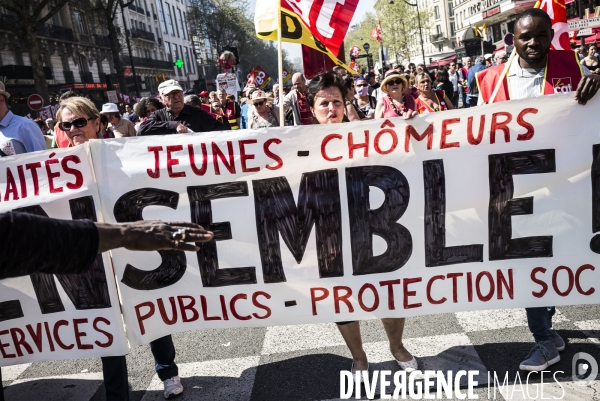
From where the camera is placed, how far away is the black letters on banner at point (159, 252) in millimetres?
3355

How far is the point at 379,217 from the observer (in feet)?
10.8

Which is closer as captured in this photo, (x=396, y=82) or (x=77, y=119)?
(x=77, y=119)

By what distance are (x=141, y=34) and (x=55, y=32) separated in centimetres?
2155

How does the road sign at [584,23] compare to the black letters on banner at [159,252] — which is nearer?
the black letters on banner at [159,252]

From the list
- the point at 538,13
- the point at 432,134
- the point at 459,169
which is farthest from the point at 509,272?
the point at 538,13

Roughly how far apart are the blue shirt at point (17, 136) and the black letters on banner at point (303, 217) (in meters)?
2.07

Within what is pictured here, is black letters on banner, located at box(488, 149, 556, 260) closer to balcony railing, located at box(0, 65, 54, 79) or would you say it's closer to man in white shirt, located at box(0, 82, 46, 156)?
man in white shirt, located at box(0, 82, 46, 156)

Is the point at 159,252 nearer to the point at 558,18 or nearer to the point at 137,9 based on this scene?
the point at 558,18

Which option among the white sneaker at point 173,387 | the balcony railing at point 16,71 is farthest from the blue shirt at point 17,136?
the balcony railing at point 16,71

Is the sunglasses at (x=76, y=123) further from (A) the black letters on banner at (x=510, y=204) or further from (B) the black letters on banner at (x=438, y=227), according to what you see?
(A) the black letters on banner at (x=510, y=204)

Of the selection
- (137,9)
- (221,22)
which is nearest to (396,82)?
(137,9)

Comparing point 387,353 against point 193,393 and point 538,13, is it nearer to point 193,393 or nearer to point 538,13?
point 193,393

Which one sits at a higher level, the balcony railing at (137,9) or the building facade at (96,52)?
the balcony railing at (137,9)

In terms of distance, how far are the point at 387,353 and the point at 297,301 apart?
82 centimetres
